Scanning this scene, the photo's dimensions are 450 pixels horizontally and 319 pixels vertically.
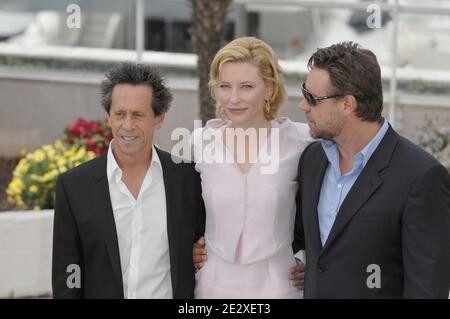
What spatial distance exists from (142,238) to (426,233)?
1.15m

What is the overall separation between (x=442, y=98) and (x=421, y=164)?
5.67 metres

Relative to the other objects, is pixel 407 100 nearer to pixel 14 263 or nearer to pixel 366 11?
pixel 366 11

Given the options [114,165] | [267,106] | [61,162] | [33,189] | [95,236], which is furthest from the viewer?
[61,162]

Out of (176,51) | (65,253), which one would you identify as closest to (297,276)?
(65,253)

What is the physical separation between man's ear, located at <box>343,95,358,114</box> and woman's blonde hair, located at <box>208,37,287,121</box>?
48 centimetres

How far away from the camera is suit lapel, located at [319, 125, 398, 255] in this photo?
345cm

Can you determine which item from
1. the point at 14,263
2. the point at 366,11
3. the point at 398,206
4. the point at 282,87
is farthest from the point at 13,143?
the point at 398,206

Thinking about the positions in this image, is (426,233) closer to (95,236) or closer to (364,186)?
(364,186)

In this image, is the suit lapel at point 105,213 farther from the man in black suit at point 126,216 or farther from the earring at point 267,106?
→ the earring at point 267,106

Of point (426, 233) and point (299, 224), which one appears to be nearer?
point (426, 233)

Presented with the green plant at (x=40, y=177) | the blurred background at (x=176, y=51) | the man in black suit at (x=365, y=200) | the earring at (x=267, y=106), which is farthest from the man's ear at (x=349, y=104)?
the blurred background at (x=176, y=51)

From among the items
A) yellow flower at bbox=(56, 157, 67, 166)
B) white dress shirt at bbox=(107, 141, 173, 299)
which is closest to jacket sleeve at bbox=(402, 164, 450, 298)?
white dress shirt at bbox=(107, 141, 173, 299)

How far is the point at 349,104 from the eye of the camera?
3531 millimetres

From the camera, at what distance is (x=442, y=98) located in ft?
29.0
